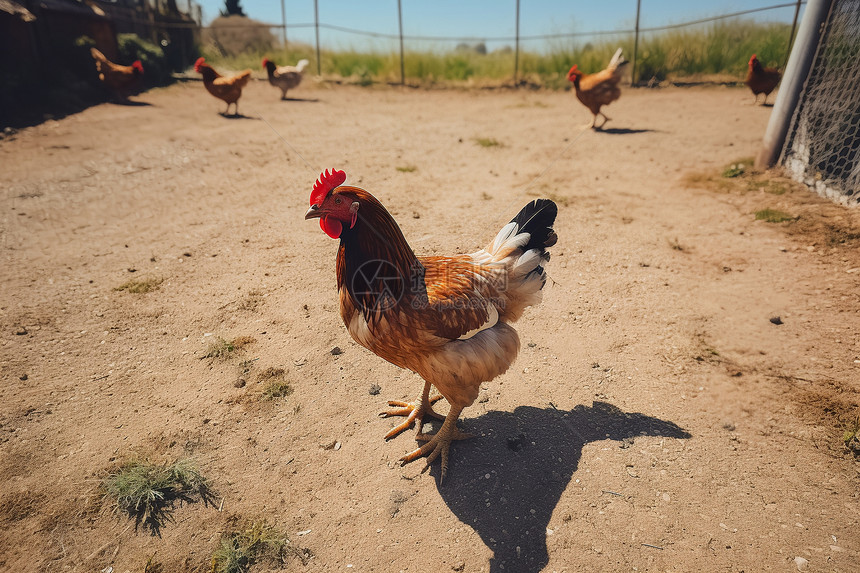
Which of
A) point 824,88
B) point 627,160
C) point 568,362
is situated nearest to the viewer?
point 568,362

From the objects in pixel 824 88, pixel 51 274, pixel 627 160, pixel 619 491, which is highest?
pixel 824 88

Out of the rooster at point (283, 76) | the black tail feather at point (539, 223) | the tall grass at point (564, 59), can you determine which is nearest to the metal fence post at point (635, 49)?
the tall grass at point (564, 59)

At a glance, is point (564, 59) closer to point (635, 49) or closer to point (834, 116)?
point (635, 49)

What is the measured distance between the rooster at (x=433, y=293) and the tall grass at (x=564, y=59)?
47.4 ft

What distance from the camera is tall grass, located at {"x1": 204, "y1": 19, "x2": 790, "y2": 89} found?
13.8m

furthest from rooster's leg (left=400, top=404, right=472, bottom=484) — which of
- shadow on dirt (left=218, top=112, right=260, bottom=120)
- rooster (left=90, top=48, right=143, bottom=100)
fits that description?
rooster (left=90, top=48, right=143, bottom=100)

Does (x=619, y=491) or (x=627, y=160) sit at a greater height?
(x=627, y=160)

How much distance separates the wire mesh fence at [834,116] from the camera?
5.64m

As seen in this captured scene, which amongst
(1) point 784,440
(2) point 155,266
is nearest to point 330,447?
(1) point 784,440

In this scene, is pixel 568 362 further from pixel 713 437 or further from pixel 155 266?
pixel 155 266

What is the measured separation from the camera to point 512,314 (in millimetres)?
3094

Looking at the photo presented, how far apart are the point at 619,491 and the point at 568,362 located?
122cm

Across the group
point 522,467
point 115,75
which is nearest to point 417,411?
point 522,467

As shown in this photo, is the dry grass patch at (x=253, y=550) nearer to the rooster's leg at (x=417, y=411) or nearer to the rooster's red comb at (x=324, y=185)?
the rooster's leg at (x=417, y=411)
